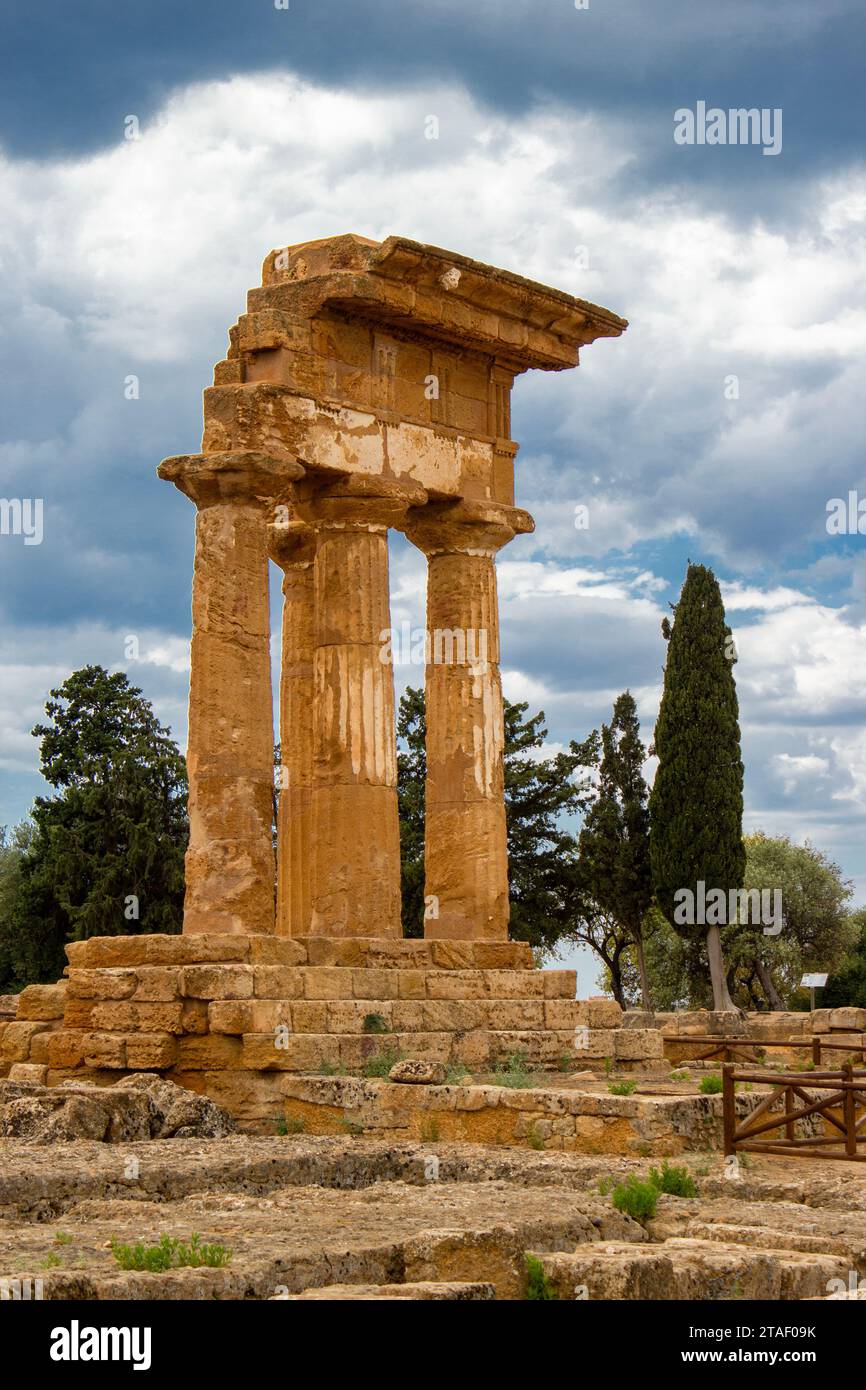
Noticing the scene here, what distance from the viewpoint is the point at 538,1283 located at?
8664 mm

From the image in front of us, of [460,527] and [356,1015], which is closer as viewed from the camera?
[356,1015]

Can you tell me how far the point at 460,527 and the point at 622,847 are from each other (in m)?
23.1

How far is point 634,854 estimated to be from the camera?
42.8 metres

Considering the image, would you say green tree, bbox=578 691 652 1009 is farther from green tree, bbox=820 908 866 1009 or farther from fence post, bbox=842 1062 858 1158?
fence post, bbox=842 1062 858 1158

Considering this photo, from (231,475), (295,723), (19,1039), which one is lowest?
(19,1039)

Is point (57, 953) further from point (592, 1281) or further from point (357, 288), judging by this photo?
point (592, 1281)

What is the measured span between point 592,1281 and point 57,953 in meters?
35.1

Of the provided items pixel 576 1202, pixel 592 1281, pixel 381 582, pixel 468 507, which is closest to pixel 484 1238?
pixel 592 1281

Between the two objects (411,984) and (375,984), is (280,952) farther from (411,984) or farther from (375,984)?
(411,984)

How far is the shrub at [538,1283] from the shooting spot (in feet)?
28.2

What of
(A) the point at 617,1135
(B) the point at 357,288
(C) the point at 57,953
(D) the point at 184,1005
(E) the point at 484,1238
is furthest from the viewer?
(C) the point at 57,953

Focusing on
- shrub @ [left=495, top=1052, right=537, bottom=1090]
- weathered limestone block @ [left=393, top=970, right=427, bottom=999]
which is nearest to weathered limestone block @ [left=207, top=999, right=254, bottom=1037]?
shrub @ [left=495, top=1052, right=537, bottom=1090]

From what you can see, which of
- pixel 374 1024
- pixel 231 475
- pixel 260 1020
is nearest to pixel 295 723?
pixel 231 475

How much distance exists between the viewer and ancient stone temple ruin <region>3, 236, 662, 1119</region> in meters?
16.2
